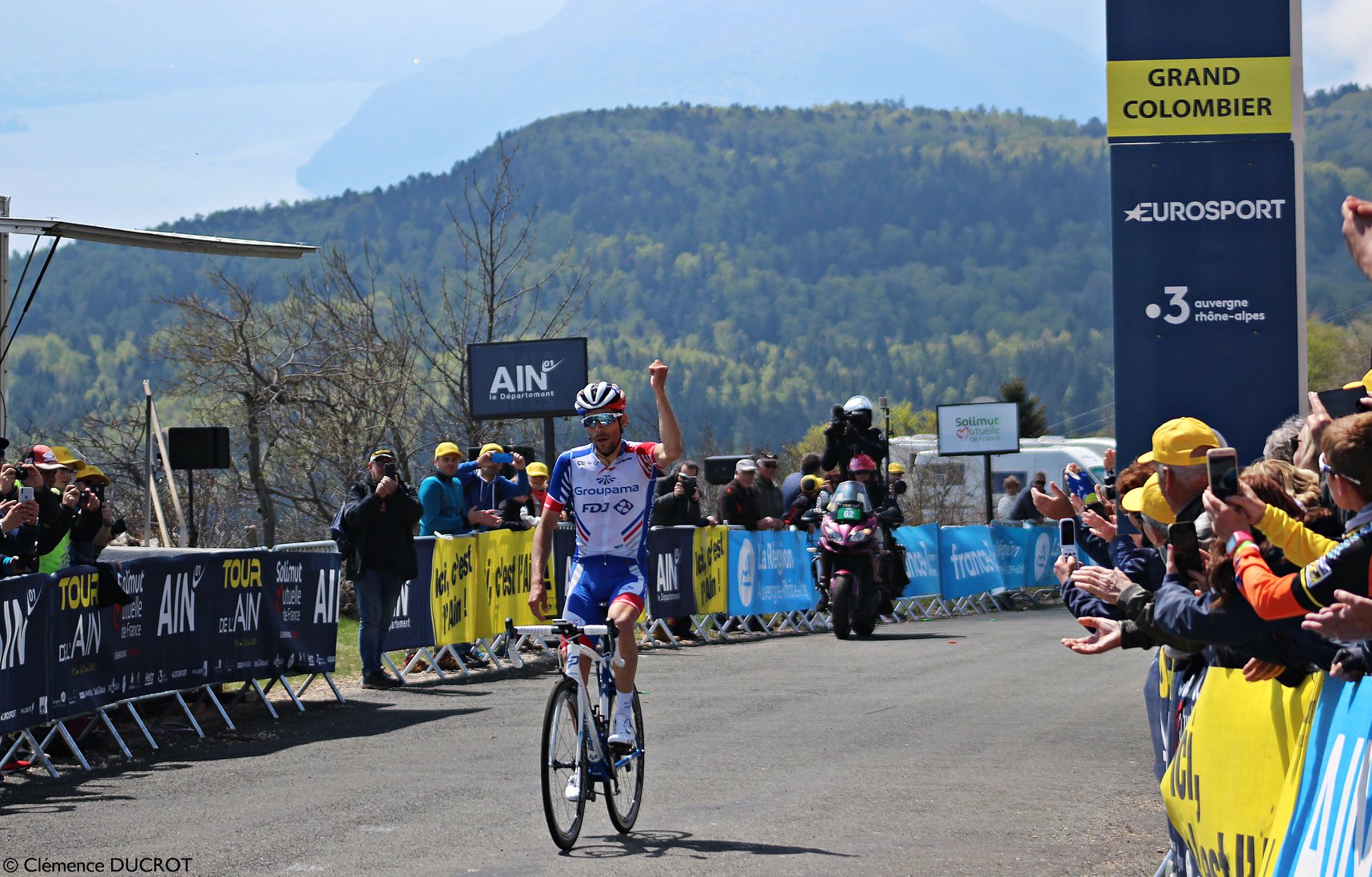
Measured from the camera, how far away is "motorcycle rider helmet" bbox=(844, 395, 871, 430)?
20109 millimetres

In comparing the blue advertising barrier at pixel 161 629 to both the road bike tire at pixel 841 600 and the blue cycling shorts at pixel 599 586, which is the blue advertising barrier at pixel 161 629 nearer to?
the blue cycling shorts at pixel 599 586

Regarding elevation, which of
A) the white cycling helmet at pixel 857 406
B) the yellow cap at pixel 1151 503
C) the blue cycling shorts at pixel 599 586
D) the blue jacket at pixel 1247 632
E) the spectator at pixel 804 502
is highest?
the white cycling helmet at pixel 857 406

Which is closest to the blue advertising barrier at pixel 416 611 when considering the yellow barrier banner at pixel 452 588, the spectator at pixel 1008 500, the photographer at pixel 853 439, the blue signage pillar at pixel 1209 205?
the yellow barrier banner at pixel 452 588

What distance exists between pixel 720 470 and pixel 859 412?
17.5 feet

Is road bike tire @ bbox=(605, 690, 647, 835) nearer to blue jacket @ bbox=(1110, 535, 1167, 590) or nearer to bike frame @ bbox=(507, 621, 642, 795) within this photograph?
bike frame @ bbox=(507, 621, 642, 795)

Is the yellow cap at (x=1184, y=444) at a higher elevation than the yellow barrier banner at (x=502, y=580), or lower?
higher

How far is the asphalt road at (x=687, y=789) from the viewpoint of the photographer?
7281 mm

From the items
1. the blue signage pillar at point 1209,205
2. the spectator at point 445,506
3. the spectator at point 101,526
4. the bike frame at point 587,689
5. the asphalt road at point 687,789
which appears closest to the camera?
the asphalt road at point 687,789

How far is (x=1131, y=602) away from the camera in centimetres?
536

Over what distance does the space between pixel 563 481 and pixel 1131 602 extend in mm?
3680

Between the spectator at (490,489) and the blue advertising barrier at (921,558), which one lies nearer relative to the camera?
the spectator at (490,489)

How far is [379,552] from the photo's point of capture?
1425cm

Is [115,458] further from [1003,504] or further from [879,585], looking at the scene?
[879,585]

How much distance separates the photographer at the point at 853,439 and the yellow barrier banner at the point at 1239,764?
1457 centimetres
